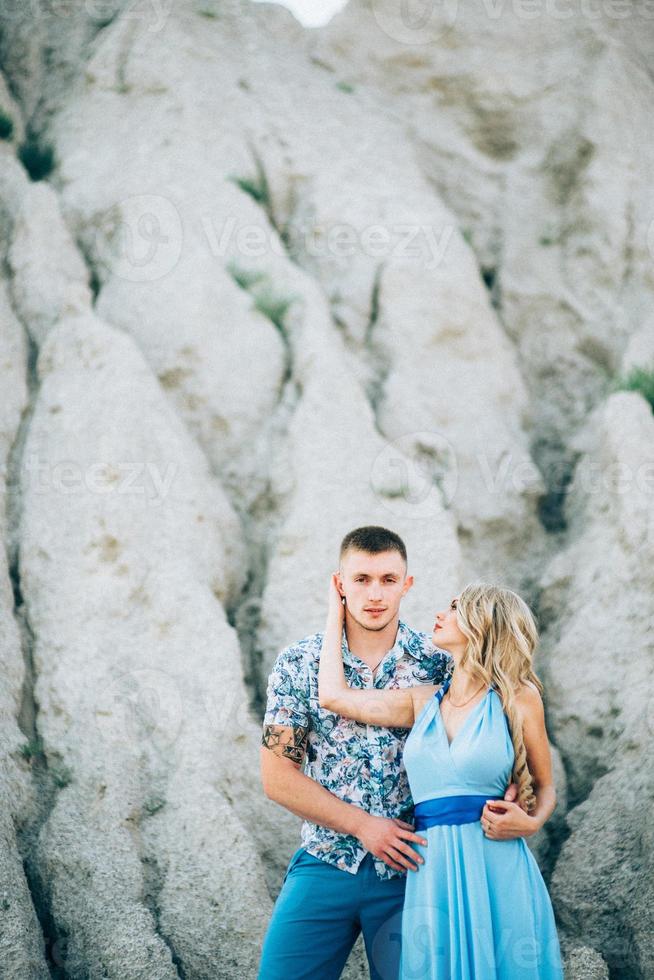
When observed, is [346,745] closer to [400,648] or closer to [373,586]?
[400,648]

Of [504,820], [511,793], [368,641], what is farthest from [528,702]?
[368,641]

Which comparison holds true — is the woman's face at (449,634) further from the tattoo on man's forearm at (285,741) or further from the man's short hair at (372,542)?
the tattoo on man's forearm at (285,741)

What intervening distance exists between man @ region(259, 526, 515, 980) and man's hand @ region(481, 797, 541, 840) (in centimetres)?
8

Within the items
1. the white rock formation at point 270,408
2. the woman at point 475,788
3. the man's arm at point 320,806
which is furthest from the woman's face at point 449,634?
the white rock formation at point 270,408

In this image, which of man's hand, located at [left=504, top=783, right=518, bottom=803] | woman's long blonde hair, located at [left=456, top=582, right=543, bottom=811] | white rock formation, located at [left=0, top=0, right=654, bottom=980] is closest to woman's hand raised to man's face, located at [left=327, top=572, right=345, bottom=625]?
woman's long blonde hair, located at [left=456, top=582, right=543, bottom=811]

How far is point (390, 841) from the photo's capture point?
308 centimetres

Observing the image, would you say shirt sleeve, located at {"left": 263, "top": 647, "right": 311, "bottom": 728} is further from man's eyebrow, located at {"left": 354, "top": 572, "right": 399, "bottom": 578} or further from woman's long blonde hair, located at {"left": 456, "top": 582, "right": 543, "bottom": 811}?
woman's long blonde hair, located at {"left": 456, "top": 582, "right": 543, "bottom": 811}

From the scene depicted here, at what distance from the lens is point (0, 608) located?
4.45m

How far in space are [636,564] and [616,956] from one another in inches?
78.0

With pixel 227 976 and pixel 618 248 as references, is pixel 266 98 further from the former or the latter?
pixel 227 976

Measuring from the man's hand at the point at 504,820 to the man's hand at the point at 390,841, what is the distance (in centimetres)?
24

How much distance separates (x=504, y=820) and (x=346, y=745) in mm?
653

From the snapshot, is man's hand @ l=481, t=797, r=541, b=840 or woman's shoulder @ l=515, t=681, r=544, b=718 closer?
man's hand @ l=481, t=797, r=541, b=840

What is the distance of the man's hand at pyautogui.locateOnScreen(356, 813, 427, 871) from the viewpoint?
10.0ft
